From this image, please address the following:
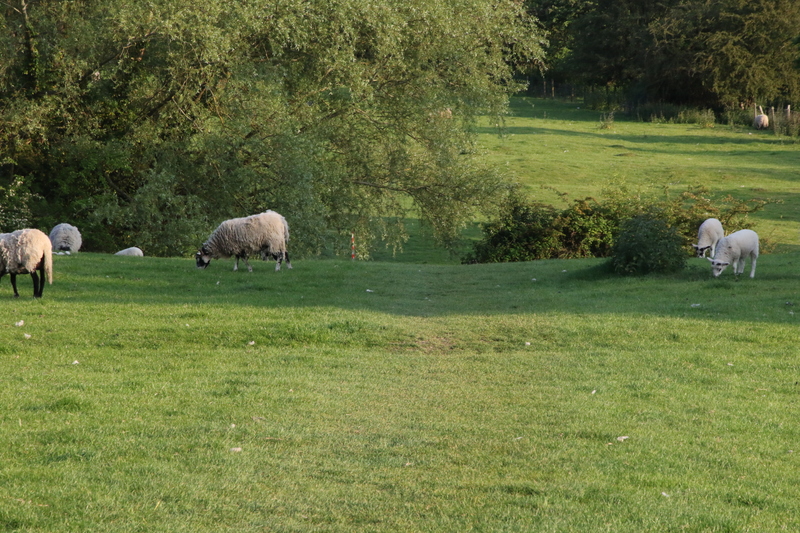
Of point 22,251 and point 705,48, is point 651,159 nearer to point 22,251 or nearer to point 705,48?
point 705,48

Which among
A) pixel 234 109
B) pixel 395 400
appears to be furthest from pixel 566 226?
pixel 395 400

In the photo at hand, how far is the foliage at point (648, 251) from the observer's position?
21891mm

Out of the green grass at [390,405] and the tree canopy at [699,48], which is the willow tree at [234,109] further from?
the tree canopy at [699,48]

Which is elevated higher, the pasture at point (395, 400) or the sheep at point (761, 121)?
the sheep at point (761, 121)

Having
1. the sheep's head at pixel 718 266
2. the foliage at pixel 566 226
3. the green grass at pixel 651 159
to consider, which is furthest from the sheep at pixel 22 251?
the green grass at pixel 651 159

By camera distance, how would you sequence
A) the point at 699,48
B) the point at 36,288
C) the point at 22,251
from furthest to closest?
the point at 699,48 < the point at 36,288 < the point at 22,251

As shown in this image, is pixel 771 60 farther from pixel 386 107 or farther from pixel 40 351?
pixel 40 351

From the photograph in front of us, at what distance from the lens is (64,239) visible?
989 inches

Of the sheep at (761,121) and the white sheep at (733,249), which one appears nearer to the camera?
the white sheep at (733,249)

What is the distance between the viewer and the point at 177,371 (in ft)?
41.6

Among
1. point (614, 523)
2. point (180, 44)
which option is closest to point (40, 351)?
point (614, 523)

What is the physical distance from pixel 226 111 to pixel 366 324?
14293 mm

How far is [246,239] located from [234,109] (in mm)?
8540

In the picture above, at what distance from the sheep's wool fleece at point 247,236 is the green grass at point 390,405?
0.72 meters
